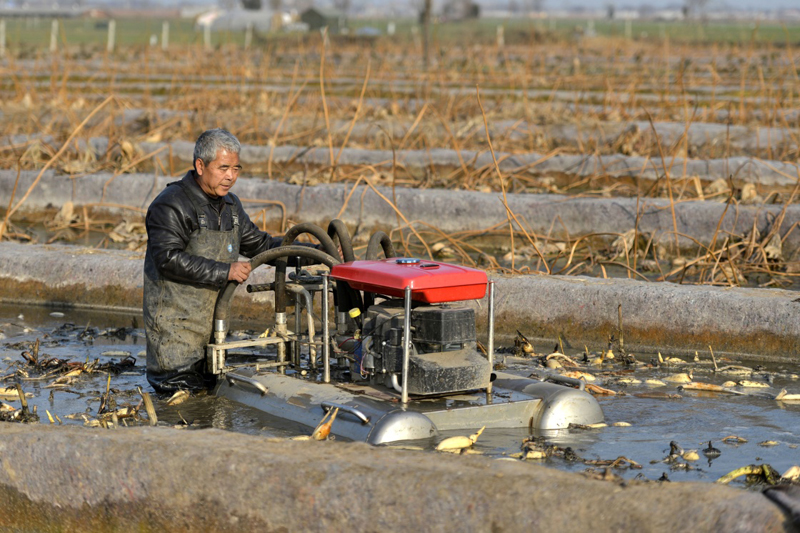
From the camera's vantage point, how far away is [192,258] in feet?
16.6

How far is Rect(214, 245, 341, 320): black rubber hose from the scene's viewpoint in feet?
16.3

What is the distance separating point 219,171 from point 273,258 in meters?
0.53

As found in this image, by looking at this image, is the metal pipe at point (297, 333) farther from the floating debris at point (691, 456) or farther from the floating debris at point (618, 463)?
the floating debris at point (691, 456)

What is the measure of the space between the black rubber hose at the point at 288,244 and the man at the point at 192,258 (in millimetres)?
222

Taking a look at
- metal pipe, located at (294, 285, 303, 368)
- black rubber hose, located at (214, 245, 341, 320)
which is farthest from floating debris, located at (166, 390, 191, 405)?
metal pipe, located at (294, 285, 303, 368)

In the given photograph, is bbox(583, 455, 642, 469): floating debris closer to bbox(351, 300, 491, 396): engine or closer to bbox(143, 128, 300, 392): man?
bbox(351, 300, 491, 396): engine

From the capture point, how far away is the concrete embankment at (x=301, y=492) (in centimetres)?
312

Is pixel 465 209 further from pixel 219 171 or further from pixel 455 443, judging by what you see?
pixel 455 443

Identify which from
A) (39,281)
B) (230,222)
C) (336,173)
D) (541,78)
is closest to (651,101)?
(541,78)

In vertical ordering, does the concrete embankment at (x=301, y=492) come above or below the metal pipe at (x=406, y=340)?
below

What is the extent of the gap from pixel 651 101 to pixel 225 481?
1654 cm

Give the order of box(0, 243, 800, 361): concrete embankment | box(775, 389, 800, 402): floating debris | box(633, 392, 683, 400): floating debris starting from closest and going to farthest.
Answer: box(775, 389, 800, 402): floating debris → box(633, 392, 683, 400): floating debris → box(0, 243, 800, 361): concrete embankment

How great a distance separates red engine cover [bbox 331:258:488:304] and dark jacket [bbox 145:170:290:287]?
2.42 feet

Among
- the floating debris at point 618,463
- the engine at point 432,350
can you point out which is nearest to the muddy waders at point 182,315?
the engine at point 432,350
